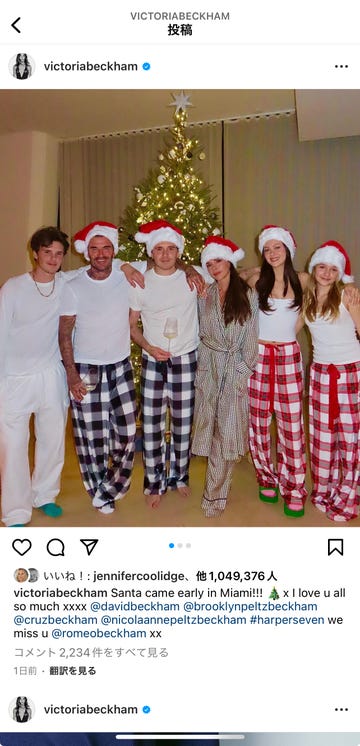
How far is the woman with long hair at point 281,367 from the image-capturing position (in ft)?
6.64

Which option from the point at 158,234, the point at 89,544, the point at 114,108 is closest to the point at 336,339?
the point at 158,234

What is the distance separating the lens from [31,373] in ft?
6.41

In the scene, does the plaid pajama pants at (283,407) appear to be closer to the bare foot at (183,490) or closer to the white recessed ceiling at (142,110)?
the bare foot at (183,490)

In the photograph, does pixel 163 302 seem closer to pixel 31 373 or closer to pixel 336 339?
pixel 31 373

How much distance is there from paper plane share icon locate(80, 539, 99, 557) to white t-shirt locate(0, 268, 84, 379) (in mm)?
1082

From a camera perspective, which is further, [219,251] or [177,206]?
[177,206]

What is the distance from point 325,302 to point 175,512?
1.04 m

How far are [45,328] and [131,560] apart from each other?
3.80 ft

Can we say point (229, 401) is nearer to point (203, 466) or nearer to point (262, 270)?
point (262, 270)

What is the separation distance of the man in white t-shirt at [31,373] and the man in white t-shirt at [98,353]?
0.06 m

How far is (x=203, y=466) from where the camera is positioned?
9.11 ft

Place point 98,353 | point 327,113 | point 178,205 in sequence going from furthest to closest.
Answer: point 327,113 → point 178,205 → point 98,353
